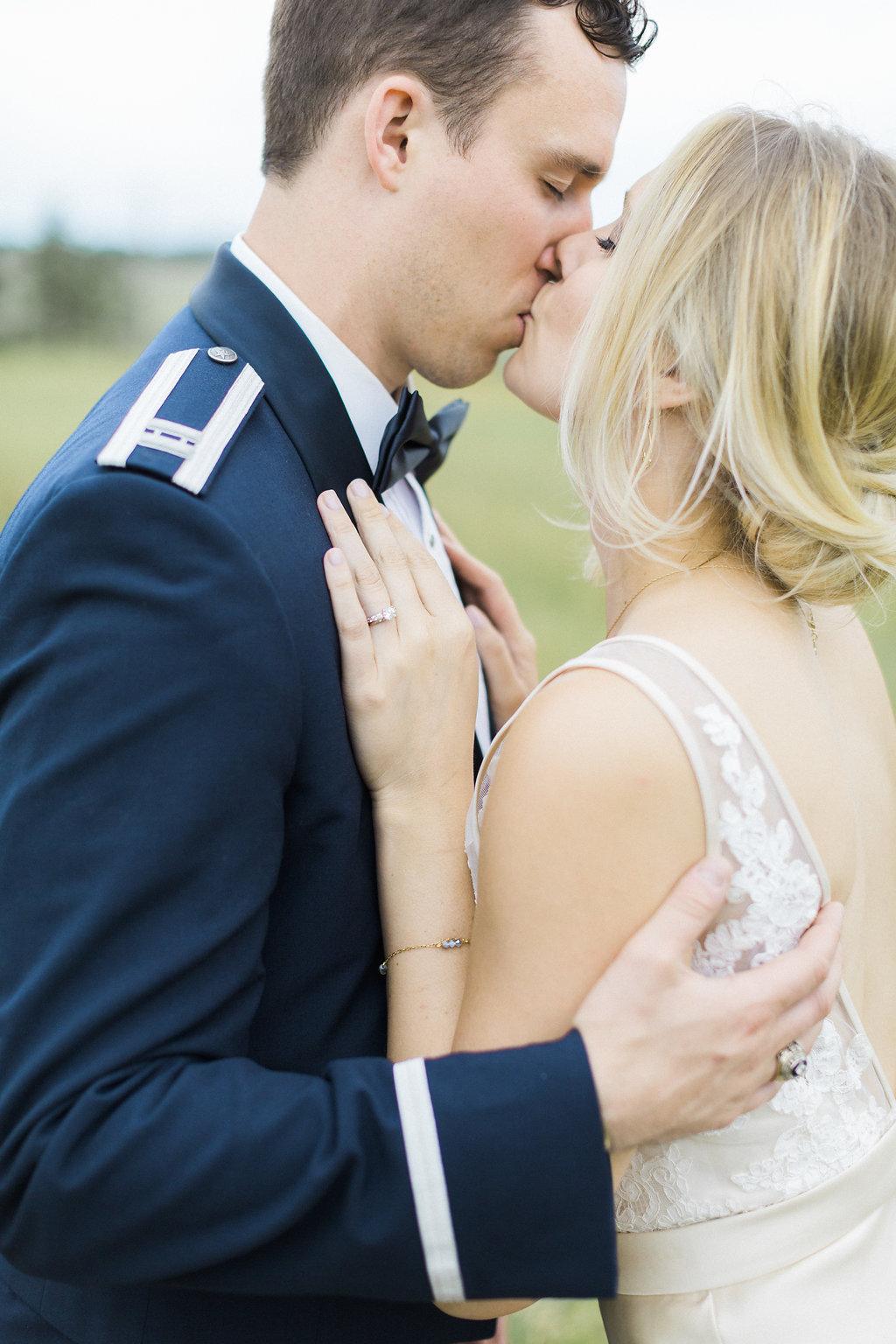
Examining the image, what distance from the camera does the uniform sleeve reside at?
1161mm

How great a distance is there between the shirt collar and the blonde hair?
14.6 inches

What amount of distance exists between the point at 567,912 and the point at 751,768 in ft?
1.02

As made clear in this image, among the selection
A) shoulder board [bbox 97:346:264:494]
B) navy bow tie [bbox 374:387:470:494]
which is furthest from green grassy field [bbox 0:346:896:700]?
shoulder board [bbox 97:346:264:494]

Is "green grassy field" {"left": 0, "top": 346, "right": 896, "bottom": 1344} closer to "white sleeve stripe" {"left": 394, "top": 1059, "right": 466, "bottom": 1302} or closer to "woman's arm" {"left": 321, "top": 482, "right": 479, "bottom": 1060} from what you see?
"woman's arm" {"left": 321, "top": 482, "right": 479, "bottom": 1060}

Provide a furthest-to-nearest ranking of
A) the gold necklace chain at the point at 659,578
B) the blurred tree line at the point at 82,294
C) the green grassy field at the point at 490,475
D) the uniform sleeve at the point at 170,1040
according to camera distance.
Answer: the blurred tree line at the point at 82,294 → the green grassy field at the point at 490,475 → the gold necklace chain at the point at 659,578 → the uniform sleeve at the point at 170,1040

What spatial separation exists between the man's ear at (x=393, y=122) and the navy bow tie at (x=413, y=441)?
370mm

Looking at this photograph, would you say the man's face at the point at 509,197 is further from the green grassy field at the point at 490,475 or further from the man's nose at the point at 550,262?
the green grassy field at the point at 490,475

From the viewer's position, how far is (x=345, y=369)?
1826 millimetres

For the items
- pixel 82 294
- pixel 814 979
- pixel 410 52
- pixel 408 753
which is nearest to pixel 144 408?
pixel 408 753

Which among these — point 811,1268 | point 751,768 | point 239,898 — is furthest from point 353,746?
point 811,1268

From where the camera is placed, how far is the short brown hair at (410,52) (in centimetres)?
179

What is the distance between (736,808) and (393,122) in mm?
1266

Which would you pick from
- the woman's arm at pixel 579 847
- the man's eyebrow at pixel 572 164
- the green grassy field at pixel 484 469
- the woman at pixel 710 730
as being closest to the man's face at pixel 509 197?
the man's eyebrow at pixel 572 164

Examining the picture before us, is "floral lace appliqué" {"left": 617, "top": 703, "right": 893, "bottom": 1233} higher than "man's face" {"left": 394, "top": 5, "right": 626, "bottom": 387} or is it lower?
lower
